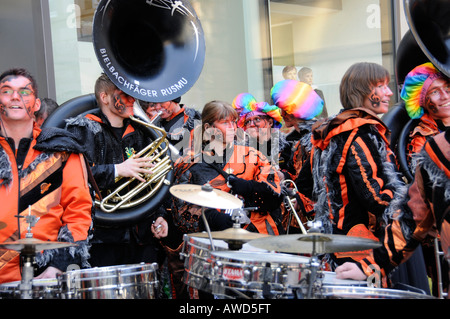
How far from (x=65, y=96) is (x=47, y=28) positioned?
2.30 feet

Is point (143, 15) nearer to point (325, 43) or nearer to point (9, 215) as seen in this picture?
point (9, 215)

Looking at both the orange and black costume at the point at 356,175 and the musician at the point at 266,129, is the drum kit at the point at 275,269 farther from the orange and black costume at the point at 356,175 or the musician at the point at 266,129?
the musician at the point at 266,129

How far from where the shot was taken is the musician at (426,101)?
4797 mm

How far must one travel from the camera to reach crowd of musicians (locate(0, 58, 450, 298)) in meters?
3.23

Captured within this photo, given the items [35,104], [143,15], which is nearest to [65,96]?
[143,15]

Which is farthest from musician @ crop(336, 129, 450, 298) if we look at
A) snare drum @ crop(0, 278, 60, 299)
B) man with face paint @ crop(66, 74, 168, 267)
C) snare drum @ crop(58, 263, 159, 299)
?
man with face paint @ crop(66, 74, 168, 267)

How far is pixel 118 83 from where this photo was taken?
16.1 feet

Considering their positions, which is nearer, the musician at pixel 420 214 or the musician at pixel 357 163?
the musician at pixel 420 214

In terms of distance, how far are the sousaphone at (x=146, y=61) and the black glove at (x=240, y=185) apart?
0.48 m

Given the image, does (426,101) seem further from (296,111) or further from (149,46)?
(149,46)

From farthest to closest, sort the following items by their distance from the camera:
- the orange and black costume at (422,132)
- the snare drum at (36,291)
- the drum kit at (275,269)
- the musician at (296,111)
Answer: the musician at (296,111)
the orange and black costume at (422,132)
the snare drum at (36,291)
the drum kit at (275,269)

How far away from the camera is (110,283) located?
3439 millimetres

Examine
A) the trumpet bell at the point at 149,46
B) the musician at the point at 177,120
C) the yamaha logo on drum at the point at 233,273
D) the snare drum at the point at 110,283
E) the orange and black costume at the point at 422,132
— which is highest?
the trumpet bell at the point at 149,46

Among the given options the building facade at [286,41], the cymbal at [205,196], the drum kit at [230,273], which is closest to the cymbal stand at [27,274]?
the drum kit at [230,273]
